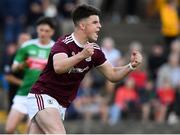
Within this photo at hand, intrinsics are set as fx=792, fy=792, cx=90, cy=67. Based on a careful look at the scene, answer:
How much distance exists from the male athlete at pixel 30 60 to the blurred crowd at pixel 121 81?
2.91 feet

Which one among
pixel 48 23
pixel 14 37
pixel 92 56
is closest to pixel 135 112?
pixel 14 37

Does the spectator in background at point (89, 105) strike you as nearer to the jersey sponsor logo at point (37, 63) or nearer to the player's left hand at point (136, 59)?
the jersey sponsor logo at point (37, 63)

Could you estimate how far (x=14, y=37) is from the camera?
63.9ft

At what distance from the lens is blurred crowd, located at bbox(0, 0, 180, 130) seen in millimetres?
16969

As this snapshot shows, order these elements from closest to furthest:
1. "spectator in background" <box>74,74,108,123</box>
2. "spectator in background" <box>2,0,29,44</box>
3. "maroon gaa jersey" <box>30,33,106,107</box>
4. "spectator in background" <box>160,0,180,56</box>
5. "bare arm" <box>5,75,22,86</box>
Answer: "maroon gaa jersey" <box>30,33,106,107</box> → "bare arm" <box>5,75,22,86</box> → "spectator in background" <box>74,74,108,123</box> → "spectator in background" <box>2,0,29,44</box> → "spectator in background" <box>160,0,180,56</box>

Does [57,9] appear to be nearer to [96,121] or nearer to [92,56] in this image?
[96,121]

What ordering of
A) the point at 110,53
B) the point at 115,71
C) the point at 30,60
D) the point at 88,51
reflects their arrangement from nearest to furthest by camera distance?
the point at 88,51 < the point at 115,71 < the point at 30,60 < the point at 110,53

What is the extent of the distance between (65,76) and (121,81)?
7.35 metres

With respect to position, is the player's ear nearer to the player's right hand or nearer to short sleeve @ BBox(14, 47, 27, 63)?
the player's right hand

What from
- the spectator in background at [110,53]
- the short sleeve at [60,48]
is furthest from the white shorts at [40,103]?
the spectator in background at [110,53]

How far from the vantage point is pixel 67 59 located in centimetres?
964

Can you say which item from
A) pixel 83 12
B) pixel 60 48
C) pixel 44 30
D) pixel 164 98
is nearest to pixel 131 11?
pixel 164 98

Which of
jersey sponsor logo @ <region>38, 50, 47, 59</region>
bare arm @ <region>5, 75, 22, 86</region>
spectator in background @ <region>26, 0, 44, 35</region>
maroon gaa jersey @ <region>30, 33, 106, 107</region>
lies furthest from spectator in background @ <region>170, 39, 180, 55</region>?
maroon gaa jersey @ <region>30, 33, 106, 107</region>

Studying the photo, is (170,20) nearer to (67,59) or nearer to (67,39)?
(67,39)
